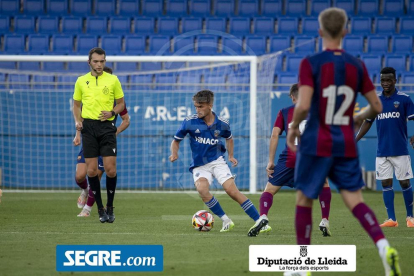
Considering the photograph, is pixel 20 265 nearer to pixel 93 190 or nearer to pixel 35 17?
pixel 93 190

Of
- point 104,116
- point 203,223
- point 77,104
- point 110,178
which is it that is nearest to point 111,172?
point 110,178

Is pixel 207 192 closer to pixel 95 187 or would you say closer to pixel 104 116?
pixel 104 116

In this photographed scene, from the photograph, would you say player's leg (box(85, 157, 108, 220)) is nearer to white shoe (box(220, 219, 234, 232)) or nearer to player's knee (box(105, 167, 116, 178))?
player's knee (box(105, 167, 116, 178))

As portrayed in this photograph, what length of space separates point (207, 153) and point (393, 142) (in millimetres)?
2627

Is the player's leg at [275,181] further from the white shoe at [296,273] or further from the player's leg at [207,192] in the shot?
the white shoe at [296,273]

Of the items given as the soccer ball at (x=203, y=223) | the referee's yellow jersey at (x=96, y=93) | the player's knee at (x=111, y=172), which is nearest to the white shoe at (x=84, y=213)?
the player's knee at (x=111, y=172)

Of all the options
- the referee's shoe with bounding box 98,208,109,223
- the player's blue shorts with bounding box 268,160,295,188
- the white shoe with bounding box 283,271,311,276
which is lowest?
the referee's shoe with bounding box 98,208,109,223

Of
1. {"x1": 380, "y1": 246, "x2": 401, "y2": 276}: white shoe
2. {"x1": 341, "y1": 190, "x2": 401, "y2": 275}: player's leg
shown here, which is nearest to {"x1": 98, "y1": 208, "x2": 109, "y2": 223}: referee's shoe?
{"x1": 341, "y1": 190, "x2": 401, "y2": 275}: player's leg

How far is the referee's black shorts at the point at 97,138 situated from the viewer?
9.34 m

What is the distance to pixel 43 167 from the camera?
16.8 metres

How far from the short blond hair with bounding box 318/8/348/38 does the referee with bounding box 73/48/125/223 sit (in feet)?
15.7

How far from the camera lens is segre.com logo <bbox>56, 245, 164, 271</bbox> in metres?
5.64

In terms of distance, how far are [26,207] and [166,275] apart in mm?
7377

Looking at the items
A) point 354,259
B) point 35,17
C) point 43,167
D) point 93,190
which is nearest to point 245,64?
point 43,167
